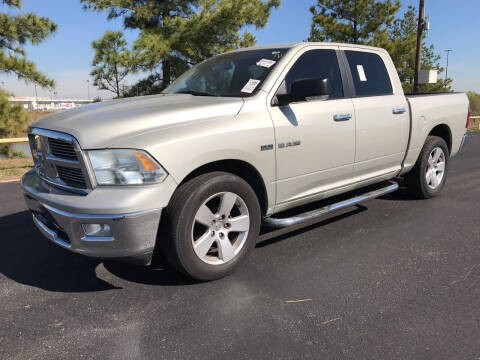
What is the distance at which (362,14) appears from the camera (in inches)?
920

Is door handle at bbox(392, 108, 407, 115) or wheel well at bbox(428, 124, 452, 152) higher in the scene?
door handle at bbox(392, 108, 407, 115)

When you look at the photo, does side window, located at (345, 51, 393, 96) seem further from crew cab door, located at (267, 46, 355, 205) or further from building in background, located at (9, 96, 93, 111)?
building in background, located at (9, 96, 93, 111)

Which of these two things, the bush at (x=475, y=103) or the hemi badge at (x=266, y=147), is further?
the bush at (x=475, y=103)

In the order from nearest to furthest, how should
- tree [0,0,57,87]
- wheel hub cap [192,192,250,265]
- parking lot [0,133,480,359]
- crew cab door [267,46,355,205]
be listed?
parking lot [0,133,480,359] → wheel hub cap [192,192,250,265] → crew cab door [267,46,355,205] → tree [0,0,57,87]

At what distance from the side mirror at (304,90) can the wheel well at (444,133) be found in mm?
2852

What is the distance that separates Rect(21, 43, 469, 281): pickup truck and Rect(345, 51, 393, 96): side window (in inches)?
0.7

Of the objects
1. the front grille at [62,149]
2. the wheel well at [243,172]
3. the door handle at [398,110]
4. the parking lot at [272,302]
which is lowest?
the parking lot at [272,302]

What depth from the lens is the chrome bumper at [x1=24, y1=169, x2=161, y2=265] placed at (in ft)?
8.28

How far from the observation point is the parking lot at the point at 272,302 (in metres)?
2.30

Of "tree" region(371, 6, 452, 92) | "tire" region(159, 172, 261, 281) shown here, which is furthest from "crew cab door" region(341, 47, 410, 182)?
"tree" region(371, 6, 452, 92)

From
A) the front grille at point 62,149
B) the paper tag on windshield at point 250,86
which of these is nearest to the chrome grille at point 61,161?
the front grille at point 62,149

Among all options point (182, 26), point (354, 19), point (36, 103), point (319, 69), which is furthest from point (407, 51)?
point (36, 103)

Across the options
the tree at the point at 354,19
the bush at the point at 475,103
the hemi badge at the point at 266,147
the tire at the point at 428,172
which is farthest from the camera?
the bush at the point at 475,103

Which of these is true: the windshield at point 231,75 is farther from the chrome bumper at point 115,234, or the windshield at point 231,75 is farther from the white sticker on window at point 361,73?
the chrome bumper at point 115,234
